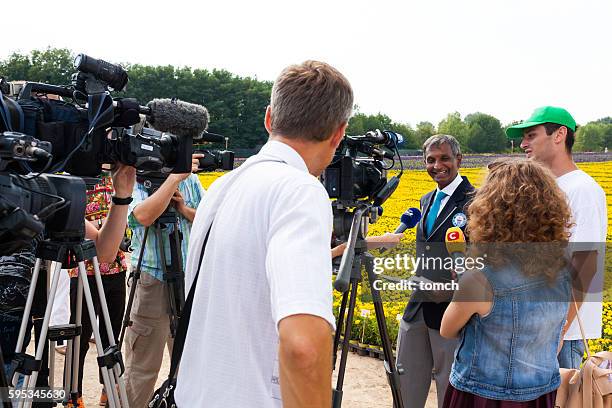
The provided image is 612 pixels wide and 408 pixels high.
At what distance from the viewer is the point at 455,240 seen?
136 inches

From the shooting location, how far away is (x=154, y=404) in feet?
7.77

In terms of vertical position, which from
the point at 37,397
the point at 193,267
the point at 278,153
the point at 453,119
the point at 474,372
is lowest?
the point at 37,397

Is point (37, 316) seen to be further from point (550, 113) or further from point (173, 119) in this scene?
point (550, 113)

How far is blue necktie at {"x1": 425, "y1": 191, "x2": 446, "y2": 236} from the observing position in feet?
13.2

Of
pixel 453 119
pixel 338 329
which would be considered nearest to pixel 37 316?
pixel 338 329

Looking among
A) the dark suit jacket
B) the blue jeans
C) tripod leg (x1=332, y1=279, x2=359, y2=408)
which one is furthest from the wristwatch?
the blue jeans

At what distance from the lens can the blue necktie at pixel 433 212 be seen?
158 inches

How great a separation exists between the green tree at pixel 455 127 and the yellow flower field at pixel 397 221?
2480 centimetres

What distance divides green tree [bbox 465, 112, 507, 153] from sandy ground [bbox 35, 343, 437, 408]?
47931 millimetres

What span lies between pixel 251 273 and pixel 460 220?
8.34ft

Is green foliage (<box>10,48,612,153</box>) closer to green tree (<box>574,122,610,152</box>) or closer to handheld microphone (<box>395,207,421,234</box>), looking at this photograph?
green tree (<box>574,122,610,152</box>)

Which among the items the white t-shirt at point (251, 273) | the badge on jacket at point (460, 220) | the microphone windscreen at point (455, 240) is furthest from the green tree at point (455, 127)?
the white t-shirt at point (251, 273)

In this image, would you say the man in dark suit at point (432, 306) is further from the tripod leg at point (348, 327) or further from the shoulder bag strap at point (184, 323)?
the shoulder bag strap at point (184, 323)

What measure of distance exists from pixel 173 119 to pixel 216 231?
2245 millimetres
